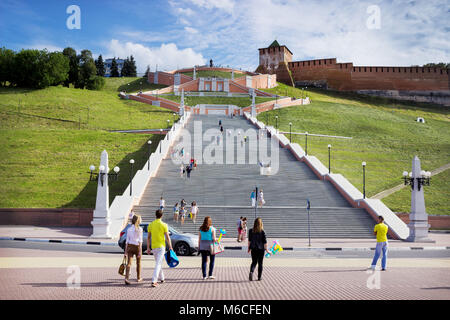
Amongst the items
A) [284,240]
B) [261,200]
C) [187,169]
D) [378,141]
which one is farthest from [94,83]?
[284,240]

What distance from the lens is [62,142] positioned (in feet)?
115

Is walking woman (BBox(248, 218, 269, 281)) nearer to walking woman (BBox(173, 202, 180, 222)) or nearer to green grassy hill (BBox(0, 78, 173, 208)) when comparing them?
walking woman (BBox(173, 202, 180, 222))

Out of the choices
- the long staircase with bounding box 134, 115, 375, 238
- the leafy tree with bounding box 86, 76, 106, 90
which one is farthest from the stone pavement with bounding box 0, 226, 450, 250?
the leafy tree with bounding box 86, 76, 106, 90

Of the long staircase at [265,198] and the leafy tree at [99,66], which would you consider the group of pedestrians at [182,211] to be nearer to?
the long staircase at [265,198]

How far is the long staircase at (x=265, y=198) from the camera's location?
19.0 m

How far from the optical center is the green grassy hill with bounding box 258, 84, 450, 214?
28156mm

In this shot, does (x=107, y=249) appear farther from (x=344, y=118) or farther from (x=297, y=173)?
(x=344, y=118)

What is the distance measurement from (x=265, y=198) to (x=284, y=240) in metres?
5.79

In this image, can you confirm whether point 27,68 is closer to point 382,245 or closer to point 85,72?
point 85,72

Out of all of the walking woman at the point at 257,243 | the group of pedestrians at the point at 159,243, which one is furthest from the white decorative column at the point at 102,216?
the walking woman at the point at 257,243

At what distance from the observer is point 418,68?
8481cm

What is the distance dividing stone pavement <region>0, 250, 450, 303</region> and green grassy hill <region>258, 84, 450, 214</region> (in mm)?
15535

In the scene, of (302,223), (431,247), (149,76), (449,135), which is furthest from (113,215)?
(149,76)

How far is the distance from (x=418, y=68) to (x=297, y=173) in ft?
233
